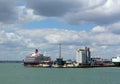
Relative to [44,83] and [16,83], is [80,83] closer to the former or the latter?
[44,83]

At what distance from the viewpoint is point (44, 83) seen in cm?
7525

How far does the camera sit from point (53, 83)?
75.3 metres

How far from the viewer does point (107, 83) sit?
75.2 m

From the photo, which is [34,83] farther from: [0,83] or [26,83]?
[0,83]

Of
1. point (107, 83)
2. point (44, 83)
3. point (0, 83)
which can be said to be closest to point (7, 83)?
point (0, 83)

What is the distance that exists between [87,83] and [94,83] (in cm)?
161

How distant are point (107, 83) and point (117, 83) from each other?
2.04m

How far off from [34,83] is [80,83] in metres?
9.54

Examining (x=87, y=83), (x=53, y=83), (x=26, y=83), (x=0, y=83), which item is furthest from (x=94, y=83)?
(x=0, y=83)

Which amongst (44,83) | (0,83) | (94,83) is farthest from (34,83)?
(94,83)

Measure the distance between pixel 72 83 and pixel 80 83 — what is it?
65.9 inches

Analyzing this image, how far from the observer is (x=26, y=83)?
73.8 metres

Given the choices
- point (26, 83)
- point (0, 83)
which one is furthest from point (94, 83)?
point (0, 83)

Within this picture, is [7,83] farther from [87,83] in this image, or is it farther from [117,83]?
[117,83]
